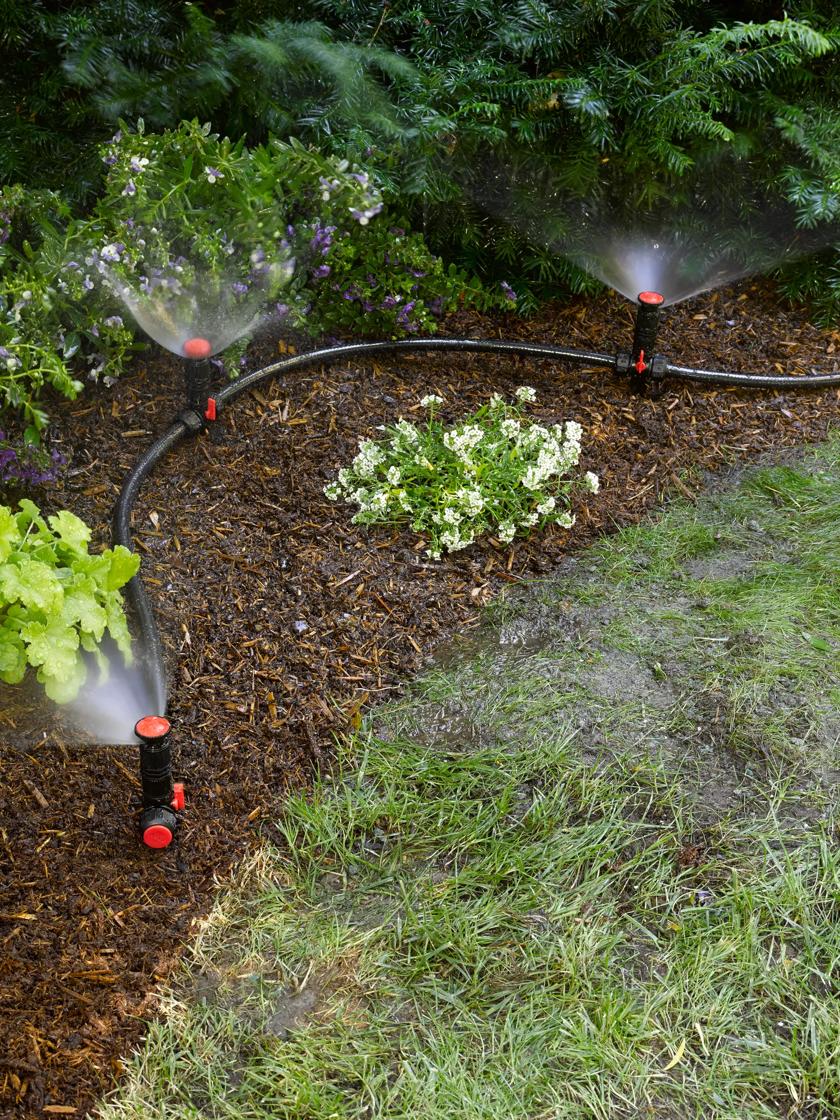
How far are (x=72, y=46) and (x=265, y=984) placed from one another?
9.49 feet

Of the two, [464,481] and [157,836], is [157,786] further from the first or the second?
[464,481]

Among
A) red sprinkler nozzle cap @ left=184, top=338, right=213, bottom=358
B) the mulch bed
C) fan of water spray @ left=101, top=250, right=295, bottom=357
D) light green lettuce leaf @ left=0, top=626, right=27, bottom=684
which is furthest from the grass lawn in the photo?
fan of water spray @ left=101, top=250, right=295, bottom=357

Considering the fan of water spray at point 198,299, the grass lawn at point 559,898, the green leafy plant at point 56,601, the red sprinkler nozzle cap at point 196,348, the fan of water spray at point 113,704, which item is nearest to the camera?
the grass lawn at point 559,898

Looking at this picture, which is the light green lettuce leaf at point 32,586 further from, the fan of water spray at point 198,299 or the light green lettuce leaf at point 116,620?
the fan of water spray at point 198,299

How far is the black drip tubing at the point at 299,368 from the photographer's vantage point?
2.99 meters

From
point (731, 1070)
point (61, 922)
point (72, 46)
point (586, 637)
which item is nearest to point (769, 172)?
point (586, 637)

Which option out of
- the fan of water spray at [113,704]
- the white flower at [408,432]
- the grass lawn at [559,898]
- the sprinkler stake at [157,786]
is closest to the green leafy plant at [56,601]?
the fan of water spray at [113,704]

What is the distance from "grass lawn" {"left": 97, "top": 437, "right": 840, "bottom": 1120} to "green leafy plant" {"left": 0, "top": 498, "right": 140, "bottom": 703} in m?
0.66

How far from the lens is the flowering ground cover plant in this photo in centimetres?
349

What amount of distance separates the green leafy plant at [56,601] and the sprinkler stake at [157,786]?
0.25 metres

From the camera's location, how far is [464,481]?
357 cm

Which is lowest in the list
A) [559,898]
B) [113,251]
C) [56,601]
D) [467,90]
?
[559,898]

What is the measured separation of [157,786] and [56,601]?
0.50 metres

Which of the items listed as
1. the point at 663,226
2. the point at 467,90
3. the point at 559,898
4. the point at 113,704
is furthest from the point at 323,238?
the point at 559,898
